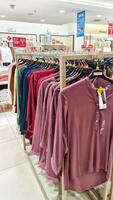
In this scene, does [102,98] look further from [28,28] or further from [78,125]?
[28,28]

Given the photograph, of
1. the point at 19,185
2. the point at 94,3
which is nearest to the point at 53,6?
the point at 94,3

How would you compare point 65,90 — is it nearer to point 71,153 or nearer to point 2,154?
point 71,153

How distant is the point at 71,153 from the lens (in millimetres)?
1168

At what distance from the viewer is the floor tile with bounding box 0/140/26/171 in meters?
2.38

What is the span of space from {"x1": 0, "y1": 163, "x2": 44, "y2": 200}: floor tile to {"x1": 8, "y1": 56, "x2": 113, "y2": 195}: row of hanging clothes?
0.70m

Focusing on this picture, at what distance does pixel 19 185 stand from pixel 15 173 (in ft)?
0.75

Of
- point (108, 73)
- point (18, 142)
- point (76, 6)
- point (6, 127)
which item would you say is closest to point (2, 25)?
point (76, 6)

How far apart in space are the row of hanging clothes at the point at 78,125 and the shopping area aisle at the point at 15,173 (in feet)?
2.37

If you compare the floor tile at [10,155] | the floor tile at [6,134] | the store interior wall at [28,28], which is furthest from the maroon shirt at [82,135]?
the store interior wall at [28,28]

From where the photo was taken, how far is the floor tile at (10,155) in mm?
2384

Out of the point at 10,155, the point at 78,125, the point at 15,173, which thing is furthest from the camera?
the point at 10,155

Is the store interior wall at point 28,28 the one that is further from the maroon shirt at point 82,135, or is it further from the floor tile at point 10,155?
the maroon shirt at point 82,135

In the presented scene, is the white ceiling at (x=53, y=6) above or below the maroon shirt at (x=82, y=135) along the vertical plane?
above

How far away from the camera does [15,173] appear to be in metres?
2.19
